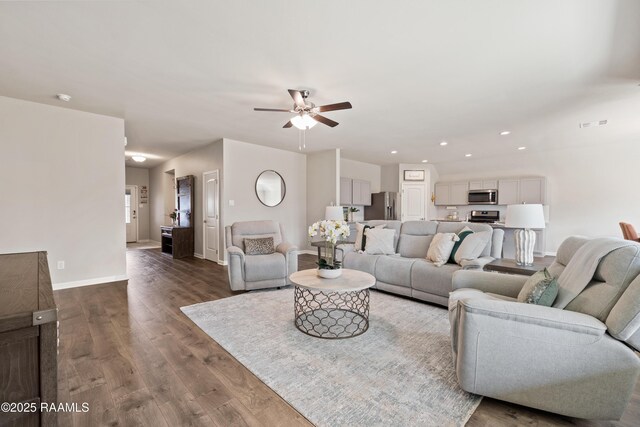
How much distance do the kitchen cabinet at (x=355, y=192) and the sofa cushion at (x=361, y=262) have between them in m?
3.22

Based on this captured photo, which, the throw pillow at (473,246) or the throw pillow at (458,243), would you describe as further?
the throw pillow at (458,243)

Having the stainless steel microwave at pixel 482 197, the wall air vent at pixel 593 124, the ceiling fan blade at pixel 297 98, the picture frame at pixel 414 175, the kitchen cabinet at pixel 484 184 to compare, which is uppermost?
the wall air vent at pixel 593 124

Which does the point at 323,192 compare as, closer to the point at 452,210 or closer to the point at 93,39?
the point at 452,210

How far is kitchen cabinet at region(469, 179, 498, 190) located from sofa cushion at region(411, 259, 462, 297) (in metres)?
5.34

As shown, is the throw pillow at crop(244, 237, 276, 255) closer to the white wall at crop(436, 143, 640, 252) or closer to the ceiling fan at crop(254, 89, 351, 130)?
the ceiling fan at crop(254, 89, 351, 130)

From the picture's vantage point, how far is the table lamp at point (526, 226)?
2885 mm

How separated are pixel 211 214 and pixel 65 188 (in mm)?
2517

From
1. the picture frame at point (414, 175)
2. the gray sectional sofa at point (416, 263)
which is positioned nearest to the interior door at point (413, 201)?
the picture frame at point (414, 175)

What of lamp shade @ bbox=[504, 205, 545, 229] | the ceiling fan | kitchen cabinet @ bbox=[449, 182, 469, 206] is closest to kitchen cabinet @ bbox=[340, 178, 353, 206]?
kitchen cabinet @ bbox=[449, 182, 469, 206]

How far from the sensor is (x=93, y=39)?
2.35 meters

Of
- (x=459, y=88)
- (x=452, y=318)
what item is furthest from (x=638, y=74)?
(x=452, y=318)

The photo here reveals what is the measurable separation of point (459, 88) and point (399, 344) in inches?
114

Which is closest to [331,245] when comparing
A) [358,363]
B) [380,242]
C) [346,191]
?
[358,363]

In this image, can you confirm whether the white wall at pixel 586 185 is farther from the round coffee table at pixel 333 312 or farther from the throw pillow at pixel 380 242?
the round coffee table at pixel 333 312
